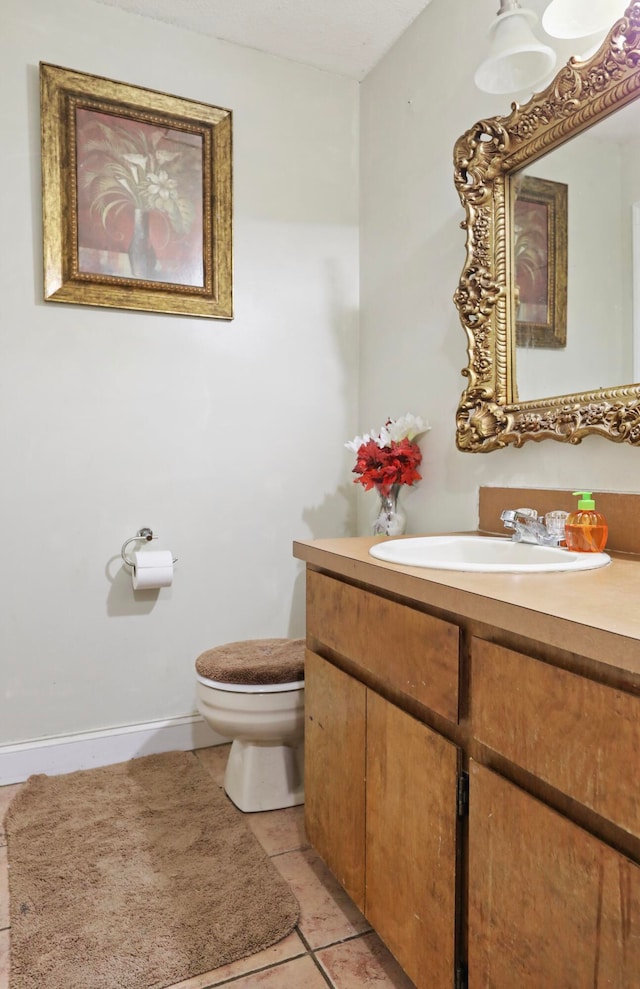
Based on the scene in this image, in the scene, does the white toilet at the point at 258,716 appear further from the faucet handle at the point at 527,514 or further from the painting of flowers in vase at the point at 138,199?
the painting of flowers in vase at the point at 138,199

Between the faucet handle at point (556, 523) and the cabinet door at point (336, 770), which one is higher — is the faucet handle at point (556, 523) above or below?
above

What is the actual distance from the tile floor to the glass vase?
0.97 metres

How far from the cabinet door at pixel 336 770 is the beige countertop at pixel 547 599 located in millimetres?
272

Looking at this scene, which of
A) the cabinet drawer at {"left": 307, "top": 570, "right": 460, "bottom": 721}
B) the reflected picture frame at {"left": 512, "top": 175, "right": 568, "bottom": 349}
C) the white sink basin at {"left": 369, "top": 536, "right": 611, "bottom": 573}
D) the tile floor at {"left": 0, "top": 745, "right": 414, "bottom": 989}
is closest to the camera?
the cabinet drawer at {"left": 307, "top": 570, "right": 460, "bottom": 721}

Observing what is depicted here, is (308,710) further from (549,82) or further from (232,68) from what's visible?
(232,68)

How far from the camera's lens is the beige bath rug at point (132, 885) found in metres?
1.26

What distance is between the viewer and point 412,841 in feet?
3.55

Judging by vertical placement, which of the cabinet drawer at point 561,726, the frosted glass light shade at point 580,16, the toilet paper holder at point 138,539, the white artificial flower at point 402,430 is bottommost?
the cabinet drawer at point 561,726

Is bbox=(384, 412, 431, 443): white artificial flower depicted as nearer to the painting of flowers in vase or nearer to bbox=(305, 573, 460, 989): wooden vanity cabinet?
bbox=(305, 573, 460, 989): wooden vanity cabinet

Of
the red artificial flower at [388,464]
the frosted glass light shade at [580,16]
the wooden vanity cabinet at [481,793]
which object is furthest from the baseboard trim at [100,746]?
the frosted glass light shade at [580,16]

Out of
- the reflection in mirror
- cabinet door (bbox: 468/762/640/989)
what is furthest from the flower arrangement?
cabinet door (bbox: 468/762/640/989)

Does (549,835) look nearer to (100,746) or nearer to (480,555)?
(480,555)

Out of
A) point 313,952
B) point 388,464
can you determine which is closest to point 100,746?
point 313,952

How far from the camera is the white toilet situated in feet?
5.74
